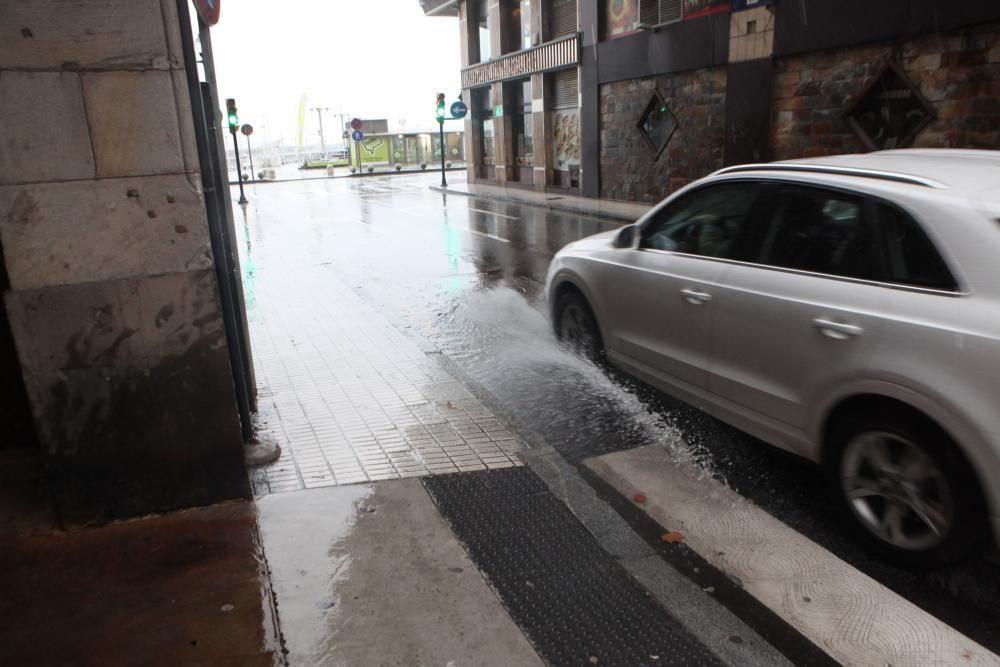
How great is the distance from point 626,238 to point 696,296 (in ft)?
3.49

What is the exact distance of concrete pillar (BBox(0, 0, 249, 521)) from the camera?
3.35 m

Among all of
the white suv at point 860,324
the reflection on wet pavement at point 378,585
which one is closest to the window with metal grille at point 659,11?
the white suv at point 860,324

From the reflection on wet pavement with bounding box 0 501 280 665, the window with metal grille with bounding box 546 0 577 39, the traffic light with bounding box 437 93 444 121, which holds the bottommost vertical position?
the reflection on wet pavement with bounding box 0 501 280 665

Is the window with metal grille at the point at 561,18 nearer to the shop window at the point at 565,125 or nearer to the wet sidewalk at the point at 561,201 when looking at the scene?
the shop window at the point at 565,125

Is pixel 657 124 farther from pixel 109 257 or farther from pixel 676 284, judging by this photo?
pixel 109 257

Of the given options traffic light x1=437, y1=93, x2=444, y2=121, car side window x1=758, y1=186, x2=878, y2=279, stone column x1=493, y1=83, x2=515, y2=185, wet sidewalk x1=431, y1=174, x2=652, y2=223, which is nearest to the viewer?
car side window x1=758, y1=186, x2=878, y2=279

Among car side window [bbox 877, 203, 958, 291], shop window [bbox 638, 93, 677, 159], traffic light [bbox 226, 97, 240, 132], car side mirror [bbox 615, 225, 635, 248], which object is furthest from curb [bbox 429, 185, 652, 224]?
car side window [bbox 877, 203, 958, 291]

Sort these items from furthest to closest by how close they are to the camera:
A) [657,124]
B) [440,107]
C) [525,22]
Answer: [440,107] → [525,22] → [657,124]

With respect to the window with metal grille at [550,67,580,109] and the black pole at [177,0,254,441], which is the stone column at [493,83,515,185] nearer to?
the window with metal grille at [550,67,580,109]

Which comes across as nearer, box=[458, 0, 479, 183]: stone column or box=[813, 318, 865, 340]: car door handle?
box=[813, 318, 865, 340]: car door handle

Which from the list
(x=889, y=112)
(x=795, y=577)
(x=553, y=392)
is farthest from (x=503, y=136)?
(x=795, y=577)

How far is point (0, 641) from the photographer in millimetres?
2906

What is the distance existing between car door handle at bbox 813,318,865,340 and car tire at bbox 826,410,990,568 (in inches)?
14.8

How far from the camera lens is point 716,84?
18.2 metres
